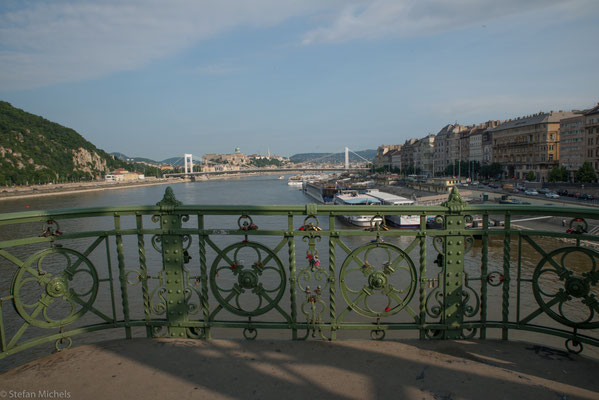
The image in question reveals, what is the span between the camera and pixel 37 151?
299 feet

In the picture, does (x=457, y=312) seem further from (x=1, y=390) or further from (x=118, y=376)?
(x=1, y=390)

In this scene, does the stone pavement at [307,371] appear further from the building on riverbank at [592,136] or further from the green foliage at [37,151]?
the green foliage at [37,151]

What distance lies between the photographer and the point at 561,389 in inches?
Result: 85.8

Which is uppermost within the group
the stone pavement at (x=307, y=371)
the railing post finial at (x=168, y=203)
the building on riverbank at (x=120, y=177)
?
the railing post finial at (x=168, y=203)

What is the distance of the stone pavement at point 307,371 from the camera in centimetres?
219

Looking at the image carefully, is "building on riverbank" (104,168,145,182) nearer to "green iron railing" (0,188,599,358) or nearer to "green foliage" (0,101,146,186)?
"green foliage" (0,101,146,186)

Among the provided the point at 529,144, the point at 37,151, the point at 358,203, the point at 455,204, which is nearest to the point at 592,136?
the point at 529,144

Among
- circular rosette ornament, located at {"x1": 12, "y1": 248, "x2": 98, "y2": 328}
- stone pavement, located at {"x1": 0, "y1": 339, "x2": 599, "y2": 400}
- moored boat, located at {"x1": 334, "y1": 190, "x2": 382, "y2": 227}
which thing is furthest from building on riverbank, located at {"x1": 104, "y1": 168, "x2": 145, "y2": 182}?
stone pavement, located at {"x1": 0, "y1": 339, "x2": 599, "y2": 400}

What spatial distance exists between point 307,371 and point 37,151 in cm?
10675

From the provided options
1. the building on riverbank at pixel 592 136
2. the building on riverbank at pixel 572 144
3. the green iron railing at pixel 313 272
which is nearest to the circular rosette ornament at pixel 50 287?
the green iron railing at pixel 313 272

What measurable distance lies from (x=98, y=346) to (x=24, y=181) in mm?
89767

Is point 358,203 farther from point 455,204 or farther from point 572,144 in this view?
point 455,204

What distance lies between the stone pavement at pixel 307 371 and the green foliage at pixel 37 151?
280 feet

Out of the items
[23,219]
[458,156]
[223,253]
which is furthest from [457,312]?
[458,156]
